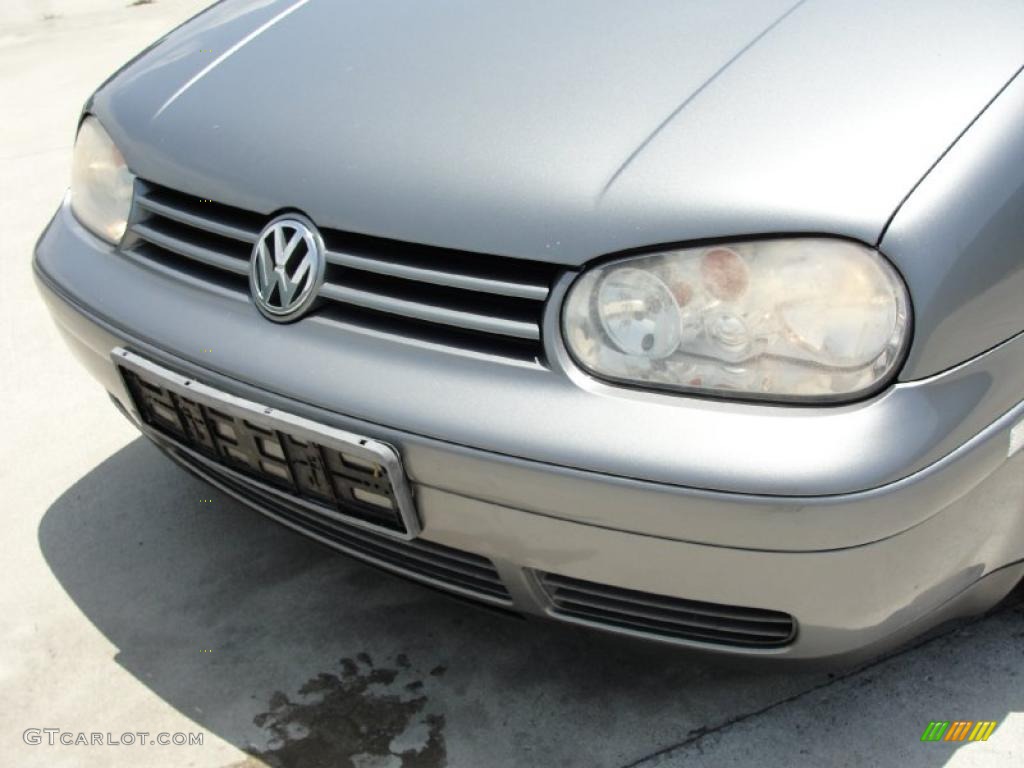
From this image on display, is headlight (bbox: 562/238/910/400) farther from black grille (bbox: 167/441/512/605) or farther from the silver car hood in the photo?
black grille (bbox: 167/441/512/605)

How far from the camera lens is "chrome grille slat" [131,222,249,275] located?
1748 mm

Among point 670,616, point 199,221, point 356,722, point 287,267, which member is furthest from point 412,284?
point 356,722

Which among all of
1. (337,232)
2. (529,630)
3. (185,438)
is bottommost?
(529,630)

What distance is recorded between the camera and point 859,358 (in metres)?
1.36

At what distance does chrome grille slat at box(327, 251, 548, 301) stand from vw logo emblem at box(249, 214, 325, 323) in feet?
0.11

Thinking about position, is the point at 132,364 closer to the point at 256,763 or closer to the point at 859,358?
the point at 256,763

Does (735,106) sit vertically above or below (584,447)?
above

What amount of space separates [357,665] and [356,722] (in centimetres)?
14

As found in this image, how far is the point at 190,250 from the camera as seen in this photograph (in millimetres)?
1812

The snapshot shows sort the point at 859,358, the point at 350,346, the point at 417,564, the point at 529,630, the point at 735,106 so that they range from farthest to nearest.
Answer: the point at 529,630 < the point at 417,564 < the point at 350,346 < the point at 735,106 < the point at 859,358

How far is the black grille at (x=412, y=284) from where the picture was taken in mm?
1486

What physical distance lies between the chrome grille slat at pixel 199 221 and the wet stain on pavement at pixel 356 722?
2.37 feet

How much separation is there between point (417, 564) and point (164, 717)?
0.53 m

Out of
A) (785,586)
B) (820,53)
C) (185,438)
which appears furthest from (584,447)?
(185,438)
